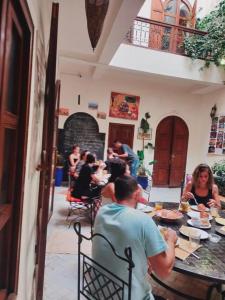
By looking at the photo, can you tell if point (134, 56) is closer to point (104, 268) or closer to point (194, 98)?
point (194, 98)

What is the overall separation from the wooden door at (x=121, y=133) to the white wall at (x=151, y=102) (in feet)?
0.41

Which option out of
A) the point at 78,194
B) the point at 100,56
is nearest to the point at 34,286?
the point at 78,194

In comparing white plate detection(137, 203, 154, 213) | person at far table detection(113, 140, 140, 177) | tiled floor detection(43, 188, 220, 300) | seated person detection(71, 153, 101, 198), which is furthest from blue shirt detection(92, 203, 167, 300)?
person at far table detection(113, 140, 140, 177)

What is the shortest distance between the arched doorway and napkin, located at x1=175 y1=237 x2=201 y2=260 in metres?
5.71

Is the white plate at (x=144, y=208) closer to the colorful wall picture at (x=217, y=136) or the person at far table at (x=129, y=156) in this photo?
the person at far table at (x=129, y=156)

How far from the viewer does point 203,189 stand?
284 cm

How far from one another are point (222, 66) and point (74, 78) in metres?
3.93

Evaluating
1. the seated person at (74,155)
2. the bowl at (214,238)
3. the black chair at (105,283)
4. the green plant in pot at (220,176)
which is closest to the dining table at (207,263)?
the bowl at (214,238)

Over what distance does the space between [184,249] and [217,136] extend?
578 cm

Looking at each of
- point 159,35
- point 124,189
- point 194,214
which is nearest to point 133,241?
point 124,189

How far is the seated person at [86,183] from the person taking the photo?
370 cm

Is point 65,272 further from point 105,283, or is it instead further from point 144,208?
point 105,283

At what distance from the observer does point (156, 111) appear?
7250 mm

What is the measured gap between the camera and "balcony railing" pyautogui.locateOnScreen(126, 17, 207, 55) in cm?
596
